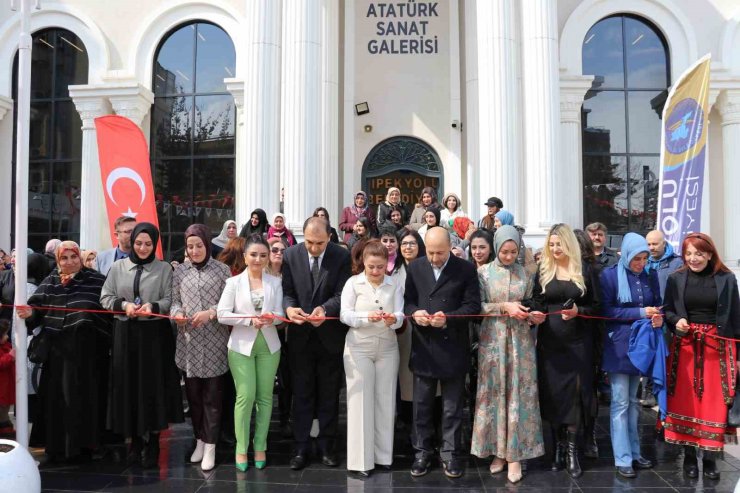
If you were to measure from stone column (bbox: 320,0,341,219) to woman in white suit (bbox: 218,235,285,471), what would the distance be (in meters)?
7.17

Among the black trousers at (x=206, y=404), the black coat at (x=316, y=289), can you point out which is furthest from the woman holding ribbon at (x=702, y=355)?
the black trousers at (x=206, y=404)

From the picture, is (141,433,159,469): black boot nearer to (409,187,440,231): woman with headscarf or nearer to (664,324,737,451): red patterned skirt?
(664,324,737,451): red patterned skirt

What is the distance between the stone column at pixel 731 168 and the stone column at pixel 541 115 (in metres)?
4.54

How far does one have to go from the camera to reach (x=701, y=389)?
5004mm

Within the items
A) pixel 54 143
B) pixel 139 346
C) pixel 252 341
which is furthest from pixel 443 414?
pixel 54 143

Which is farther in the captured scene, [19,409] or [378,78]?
[378,78]

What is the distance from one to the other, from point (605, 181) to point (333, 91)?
21.0 ft

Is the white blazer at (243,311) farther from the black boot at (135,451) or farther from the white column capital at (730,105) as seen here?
the white column capital at (730,105)

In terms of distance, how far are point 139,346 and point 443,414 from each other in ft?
8.99

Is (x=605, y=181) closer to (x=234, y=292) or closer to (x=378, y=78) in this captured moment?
(x=378, y=78)

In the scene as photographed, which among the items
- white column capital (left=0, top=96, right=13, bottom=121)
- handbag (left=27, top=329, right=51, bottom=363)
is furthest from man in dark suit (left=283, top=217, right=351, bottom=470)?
white column capital (left=0, top=96, right=13, bottom=121)

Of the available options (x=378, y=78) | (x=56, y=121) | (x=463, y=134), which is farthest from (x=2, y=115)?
(x=463, y=134)

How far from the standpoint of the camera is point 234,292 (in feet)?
17.1

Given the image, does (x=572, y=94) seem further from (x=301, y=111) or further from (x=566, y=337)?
(x=566, y=337)
